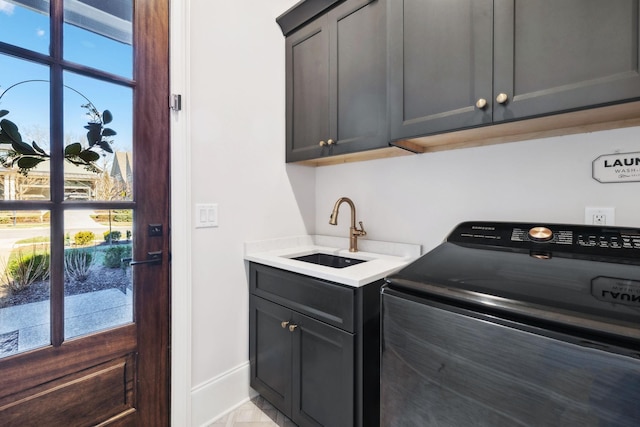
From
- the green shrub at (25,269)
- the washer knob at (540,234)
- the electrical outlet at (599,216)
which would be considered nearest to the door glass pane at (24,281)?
the green shrub at (25,269)

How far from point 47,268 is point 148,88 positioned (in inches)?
35.1

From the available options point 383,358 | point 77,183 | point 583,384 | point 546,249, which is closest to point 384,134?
point 546,249

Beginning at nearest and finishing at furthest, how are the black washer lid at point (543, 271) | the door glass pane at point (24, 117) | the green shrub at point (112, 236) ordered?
1. the black washer lid at point (543, 271)
2. the door glass pane at point (24, 117)
3. the green shrub at point (112, 236)

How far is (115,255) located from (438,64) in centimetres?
165

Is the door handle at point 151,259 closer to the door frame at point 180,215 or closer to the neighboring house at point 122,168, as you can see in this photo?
the door frame at point 180,215

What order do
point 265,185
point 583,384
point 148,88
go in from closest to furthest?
1. point 583,384
2. point 148,88
3. point 265,185

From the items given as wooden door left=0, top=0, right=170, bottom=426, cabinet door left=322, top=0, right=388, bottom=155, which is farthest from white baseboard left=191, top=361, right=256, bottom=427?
cabinet door left=322, top=0, right=388, bottom=155

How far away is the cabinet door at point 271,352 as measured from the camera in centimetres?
147

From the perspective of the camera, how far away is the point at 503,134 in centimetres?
128

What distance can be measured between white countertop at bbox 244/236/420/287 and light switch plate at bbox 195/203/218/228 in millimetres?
258

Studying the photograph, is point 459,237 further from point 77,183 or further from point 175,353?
point 77,183

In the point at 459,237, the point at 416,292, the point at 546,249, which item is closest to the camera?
the point at 416,292

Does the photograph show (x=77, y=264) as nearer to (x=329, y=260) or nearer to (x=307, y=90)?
(x=329, y=260)

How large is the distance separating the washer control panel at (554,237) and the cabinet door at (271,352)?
96 cm
